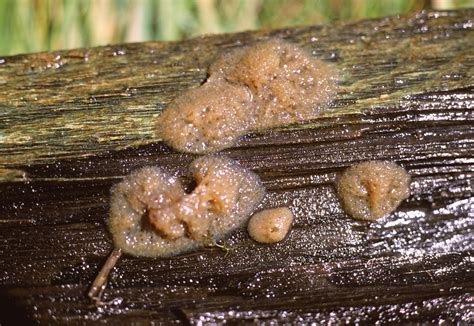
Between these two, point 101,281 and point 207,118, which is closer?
point 101,281

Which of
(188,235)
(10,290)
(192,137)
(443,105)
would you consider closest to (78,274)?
(10,290)

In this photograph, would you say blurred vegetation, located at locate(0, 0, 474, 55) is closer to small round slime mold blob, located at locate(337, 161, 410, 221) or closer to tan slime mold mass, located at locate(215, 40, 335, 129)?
tan slime mold mass, located at locate(215, 40, 335, 129)

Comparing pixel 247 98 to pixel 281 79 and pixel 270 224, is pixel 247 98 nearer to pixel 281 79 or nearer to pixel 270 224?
pixel 281 79

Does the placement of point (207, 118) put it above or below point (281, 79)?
below

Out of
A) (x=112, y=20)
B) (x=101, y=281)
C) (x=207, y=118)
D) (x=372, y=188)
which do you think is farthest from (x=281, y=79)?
(x=112, y=20)

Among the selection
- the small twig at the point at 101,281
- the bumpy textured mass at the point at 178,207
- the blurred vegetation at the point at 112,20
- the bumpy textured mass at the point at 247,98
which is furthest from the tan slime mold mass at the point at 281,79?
the blurred vegetation at the point at 112,20

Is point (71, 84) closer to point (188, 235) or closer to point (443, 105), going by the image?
point (188, 235)
